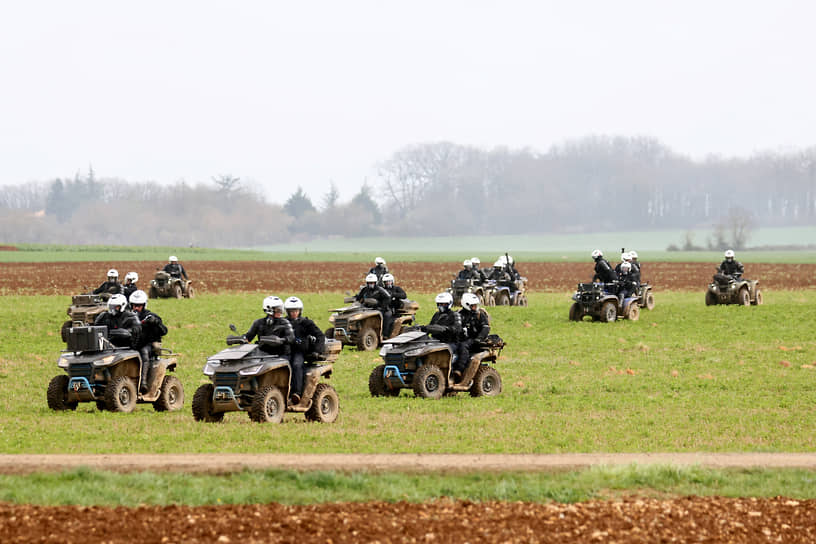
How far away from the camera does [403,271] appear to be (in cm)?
8025

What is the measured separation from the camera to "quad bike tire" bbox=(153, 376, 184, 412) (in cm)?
1809

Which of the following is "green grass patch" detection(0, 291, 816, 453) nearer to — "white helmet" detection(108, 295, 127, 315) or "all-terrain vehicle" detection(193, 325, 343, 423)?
"all-terrain vehicle" detection(193, 325, 343, 423)

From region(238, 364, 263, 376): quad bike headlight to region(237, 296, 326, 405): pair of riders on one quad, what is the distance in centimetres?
45

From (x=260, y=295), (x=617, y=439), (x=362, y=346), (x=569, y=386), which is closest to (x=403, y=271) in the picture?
(x=260, y=295)

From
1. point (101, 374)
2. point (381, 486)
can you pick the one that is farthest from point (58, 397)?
point (381, 486)

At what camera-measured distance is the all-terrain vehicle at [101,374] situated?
1727cm

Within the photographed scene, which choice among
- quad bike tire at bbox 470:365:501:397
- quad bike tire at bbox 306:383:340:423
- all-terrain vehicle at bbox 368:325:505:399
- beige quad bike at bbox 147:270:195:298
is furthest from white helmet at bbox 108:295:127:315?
beige quad bike at bbox 147:270:195:298

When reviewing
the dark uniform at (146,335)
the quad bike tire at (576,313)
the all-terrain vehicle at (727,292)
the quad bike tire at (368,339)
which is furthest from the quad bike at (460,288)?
the dark uniform at (146,335)

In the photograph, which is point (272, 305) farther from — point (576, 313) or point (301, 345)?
point (576, 313)

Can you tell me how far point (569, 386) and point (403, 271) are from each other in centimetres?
5914

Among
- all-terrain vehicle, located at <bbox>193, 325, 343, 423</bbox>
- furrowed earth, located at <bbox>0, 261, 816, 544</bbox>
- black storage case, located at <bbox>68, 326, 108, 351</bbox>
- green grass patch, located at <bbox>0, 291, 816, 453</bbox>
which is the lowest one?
green grass patch, located at <bbox>0, 291, 816, 453</bbox>

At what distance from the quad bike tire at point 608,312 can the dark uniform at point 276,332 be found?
21.5 meters

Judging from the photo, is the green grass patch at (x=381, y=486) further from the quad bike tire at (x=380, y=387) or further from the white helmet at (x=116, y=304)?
the quad bike tire at (x=380, y=387)

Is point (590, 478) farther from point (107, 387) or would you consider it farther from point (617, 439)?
point (107, 387)
